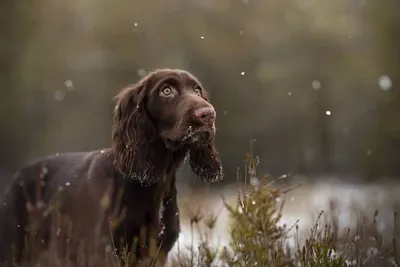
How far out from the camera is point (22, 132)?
64.6 feet

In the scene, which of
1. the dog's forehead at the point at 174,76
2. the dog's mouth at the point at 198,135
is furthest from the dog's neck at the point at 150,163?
the dog's forehead at the point at 174,76

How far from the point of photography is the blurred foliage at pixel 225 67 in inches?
738

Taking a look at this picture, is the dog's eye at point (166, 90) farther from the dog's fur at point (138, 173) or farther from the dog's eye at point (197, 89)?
the dog's eye at point (197, 89)

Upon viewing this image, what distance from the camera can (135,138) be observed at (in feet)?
16.4

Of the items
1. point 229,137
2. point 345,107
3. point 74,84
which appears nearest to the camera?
point 229,137

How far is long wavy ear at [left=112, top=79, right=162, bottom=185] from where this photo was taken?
4809 mm

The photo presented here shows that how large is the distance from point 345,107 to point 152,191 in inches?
715

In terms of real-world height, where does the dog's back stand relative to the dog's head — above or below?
below

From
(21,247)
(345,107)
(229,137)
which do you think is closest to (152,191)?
(21,247)

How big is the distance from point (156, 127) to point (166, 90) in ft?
0.97

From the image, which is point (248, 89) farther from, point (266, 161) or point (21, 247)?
point (21, 247)

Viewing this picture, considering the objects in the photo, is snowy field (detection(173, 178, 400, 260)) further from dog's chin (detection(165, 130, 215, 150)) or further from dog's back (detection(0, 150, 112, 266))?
dog's back (detection(0, 150, 112, 266))

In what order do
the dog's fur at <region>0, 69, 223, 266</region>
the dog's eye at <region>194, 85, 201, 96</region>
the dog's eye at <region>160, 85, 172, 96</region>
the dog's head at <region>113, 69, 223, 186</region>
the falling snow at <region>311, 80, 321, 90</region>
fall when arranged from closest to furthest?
1. the dog's fur at <region>0, 69, 223, 266</region>
2. the dog's head at <region>113, 69, 223, 186</region>
3. the dog's eye at <region>160, 85, 172, 96</region>
4. the dog's eye at <region>194, 85, 201, 96</region>
5. the falling snow at <region>311, 80, 321, 90</region>

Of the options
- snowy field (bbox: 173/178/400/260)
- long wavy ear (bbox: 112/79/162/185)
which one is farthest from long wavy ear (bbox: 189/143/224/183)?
long wavy ear (bbox: 112/79/162/185)
